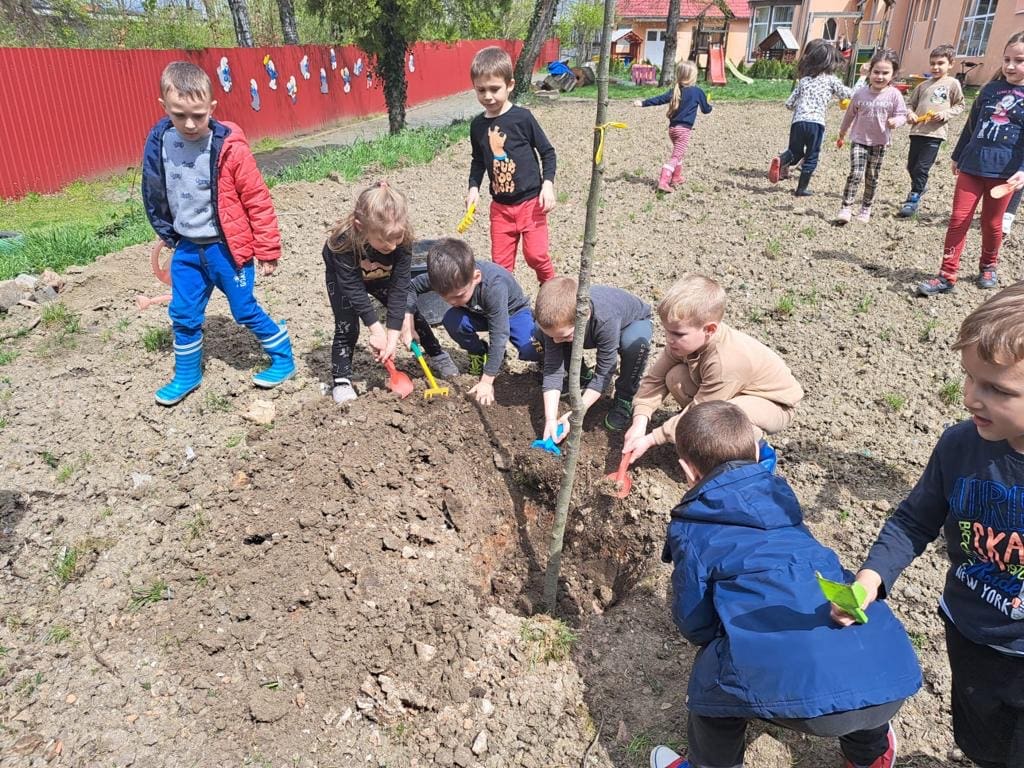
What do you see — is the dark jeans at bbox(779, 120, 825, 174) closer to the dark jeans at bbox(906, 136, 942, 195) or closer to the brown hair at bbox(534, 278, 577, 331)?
the dark jeans at bbox(906, 136, 942, 195)

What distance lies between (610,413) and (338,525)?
5.24ft

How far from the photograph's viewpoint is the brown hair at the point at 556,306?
3.06m

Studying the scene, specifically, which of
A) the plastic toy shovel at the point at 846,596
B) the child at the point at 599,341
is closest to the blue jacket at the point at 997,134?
the child at the point at 599,341

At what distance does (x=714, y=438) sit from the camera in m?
1.97

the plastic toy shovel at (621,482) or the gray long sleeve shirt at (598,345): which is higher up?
the gray long sleeve shirt at (598,345)

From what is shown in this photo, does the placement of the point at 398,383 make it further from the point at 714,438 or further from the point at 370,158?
the point at 370,158

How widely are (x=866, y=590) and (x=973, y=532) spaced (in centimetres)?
33

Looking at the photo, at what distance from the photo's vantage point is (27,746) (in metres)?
2.12

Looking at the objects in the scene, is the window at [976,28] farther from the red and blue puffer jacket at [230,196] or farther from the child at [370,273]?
A: the red and blue puffer jacket at [230,196]

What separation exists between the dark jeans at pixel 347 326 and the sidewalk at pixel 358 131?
7417mm

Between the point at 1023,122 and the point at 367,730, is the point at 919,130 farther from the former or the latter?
the point at 367,730

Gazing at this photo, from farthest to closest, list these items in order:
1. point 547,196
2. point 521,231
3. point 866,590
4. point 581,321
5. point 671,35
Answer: point 671,35, point 521,231, point 547,196, point 581,321, point 866,590

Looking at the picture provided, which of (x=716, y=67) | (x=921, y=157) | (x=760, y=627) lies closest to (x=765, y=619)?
(x=760, y=627)

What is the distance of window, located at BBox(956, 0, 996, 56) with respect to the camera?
17.4 meters
